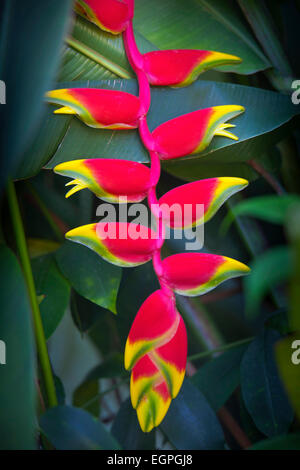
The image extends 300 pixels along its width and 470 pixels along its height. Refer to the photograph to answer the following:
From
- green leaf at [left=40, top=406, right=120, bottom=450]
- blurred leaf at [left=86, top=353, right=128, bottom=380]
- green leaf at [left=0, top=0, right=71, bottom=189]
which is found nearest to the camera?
green leaf at [left=0, top=0, right=71, bottom=189]

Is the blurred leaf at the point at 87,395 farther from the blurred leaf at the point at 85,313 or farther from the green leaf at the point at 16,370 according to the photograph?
the green leaf at the point at 16,370

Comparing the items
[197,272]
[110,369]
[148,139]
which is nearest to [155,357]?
[197,272]

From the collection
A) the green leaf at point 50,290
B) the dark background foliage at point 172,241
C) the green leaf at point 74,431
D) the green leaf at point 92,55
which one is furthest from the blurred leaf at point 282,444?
the green leaf at point 92,55

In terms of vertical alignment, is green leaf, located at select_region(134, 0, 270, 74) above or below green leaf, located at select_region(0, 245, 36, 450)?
above

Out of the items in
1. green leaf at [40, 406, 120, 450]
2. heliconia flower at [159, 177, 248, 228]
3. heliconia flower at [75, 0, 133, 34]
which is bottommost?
green leaf at [40, 406, 120, 450]

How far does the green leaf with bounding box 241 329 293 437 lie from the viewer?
1.26 ft

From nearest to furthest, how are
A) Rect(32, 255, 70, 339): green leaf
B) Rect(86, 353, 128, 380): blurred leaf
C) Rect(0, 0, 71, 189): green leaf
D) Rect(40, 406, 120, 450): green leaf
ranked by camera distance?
1. Rect(0, 0, 71, 189): green leaf
2. Rect(40, 406, 120, 450): green leaf
3. Rect(32, 255, 70, 339): green leaf
4. Rect(86, 353, 128, 380): blurred leaf

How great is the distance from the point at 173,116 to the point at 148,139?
0.16 ft

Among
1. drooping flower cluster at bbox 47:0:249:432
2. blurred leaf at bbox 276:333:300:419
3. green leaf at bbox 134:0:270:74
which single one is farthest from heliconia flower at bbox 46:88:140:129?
blurred leaf at bbox 276:333:300:419

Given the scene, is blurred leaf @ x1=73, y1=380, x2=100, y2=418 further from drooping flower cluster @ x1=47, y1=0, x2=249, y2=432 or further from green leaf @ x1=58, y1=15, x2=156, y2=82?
green leaf @ x1=58, y1=15, x2=156, y2=82

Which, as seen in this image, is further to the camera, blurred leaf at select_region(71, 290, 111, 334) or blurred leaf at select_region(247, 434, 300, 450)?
blurred leaf at select_region(71, 290, 111, 334)

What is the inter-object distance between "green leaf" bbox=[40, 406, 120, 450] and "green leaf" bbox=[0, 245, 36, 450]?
0.05m

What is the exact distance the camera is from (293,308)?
21 centimetres

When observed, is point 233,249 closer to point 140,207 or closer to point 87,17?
point 140,207
